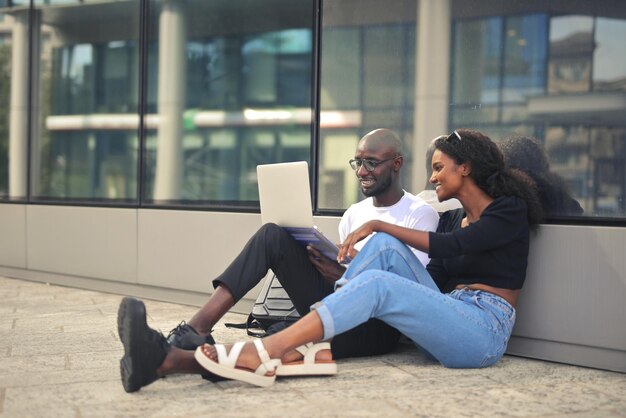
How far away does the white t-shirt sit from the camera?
4902 millimetres

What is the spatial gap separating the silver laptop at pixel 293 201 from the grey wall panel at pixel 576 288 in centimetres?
113

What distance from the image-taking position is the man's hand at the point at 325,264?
4.61 metres

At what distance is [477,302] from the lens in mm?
4293

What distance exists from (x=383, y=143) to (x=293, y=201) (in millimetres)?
826

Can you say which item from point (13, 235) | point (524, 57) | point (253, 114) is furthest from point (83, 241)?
point (524, 57)

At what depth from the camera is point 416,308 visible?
404 cm

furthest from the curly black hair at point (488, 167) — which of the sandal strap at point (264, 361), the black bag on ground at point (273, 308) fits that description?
the sandal strap at point (264, 361)

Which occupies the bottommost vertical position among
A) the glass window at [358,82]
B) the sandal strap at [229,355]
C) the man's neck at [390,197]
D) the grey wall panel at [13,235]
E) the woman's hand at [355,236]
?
the grey wall panel at [13,235]

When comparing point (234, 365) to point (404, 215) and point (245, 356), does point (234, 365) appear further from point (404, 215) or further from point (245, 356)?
point (404, 215)

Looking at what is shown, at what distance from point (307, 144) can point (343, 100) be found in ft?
1.79

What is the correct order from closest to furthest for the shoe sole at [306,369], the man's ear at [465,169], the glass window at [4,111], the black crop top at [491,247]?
the shoe sole at [306,369], the black crop top at [491,247], the man's ear at [465,169], the glass window at [4,111]

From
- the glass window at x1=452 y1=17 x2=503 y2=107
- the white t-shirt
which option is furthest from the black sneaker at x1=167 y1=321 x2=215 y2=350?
the glass window at x1=452 y1=17 x2=503 y2=107

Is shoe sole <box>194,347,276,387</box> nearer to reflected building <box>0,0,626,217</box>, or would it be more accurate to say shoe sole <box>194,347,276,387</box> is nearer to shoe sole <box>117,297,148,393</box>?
shoe sole <box>117,297,148,393</box>

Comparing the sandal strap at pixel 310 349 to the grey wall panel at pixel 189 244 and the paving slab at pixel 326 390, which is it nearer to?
the paving slab at pixel 326 390
